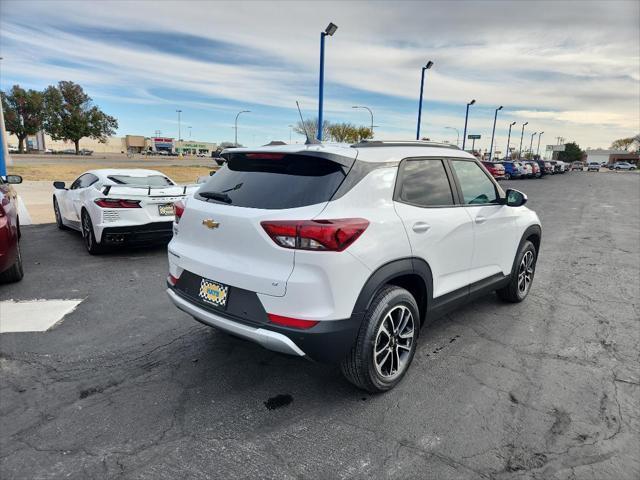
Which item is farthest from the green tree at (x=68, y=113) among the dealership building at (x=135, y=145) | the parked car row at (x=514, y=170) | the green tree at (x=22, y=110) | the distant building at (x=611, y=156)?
the distant building at (x=611, y=156)

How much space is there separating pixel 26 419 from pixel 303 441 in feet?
5.78

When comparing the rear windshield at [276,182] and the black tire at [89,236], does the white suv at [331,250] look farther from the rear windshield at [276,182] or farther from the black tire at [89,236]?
the black tire at [89,236]

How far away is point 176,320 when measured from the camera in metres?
4.42

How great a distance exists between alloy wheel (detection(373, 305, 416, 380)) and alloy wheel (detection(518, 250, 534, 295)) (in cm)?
228

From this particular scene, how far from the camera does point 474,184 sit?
4.18 meters

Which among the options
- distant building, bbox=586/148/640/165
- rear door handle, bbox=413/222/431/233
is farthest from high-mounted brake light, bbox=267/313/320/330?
distant building, bbox=586/148/640/165

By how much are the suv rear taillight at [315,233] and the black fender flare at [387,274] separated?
0.33 meters

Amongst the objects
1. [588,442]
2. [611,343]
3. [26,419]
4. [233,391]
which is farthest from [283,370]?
[611,343]

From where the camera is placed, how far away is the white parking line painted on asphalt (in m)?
4.19

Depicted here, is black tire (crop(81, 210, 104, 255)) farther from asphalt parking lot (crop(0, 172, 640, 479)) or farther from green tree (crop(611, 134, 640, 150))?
green tree (crop(611, 134, 640, 150))

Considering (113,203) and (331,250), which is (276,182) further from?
(113,203)

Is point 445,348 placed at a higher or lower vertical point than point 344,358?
lower

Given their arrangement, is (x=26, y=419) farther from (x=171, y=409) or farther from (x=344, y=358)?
(x=344, y=358)

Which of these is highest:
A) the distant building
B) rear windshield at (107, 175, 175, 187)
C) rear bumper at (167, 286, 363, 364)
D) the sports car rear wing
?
the distant building
